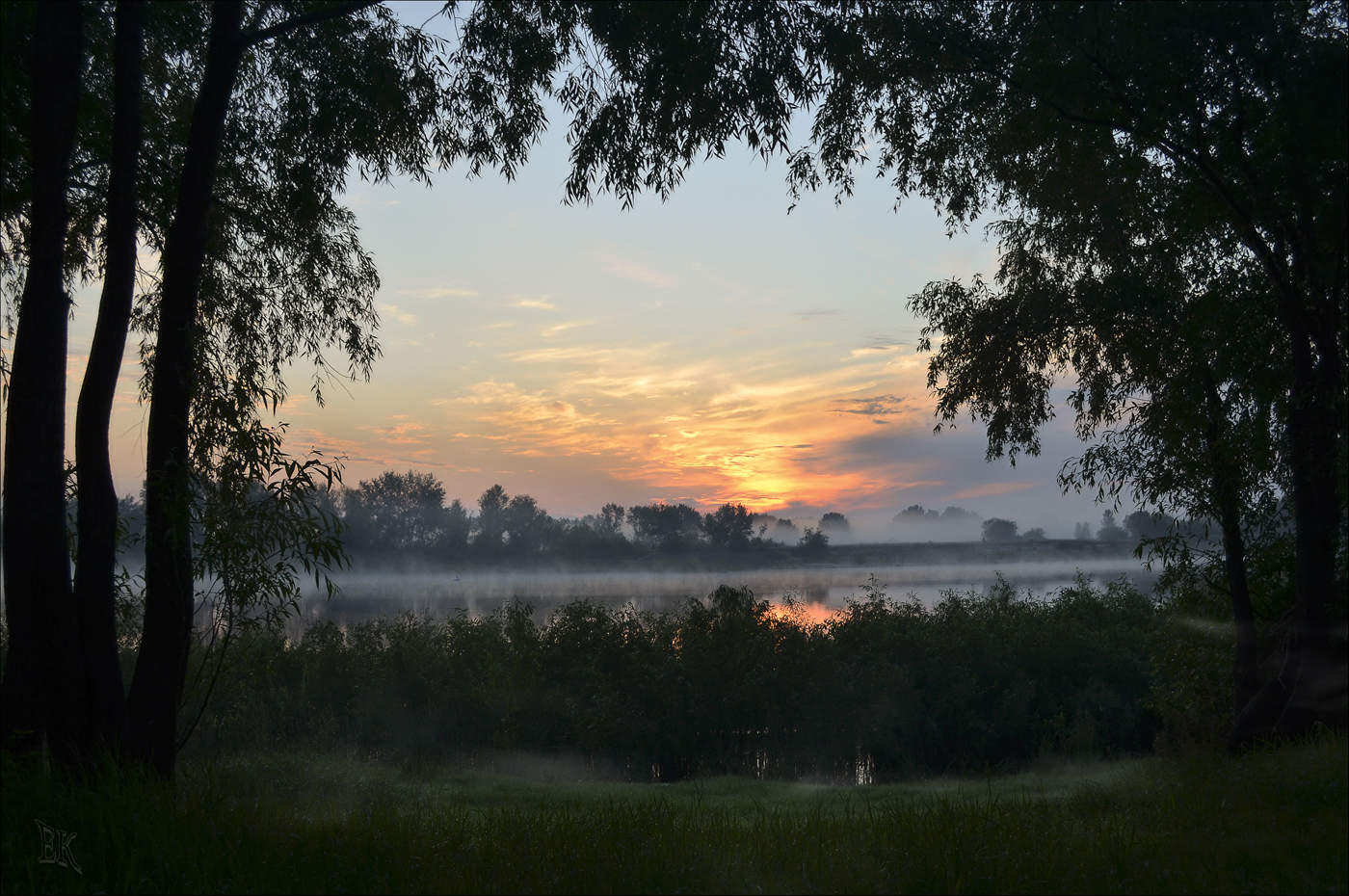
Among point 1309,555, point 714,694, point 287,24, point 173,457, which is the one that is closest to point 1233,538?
point 1309,555

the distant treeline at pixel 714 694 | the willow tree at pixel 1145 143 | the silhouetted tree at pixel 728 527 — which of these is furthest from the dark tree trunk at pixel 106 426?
the silhouetted tree at pixel 728 527

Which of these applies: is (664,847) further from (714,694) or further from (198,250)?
(714,694)

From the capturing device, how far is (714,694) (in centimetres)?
1800

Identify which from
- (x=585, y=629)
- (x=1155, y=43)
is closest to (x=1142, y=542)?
(x=1155, y=43)

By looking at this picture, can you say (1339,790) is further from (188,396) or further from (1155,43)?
(188,396)

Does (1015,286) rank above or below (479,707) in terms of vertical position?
above

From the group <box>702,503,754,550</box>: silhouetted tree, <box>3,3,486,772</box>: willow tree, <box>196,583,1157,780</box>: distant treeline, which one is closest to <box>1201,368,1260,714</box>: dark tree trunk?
<box>196,583,1157,780</box>: distant treeline

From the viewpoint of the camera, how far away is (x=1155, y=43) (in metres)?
8.30

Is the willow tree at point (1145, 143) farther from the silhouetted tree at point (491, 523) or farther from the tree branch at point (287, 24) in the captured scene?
the silhouetted tree at point (491, 523)

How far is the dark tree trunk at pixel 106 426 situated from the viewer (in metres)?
7.51

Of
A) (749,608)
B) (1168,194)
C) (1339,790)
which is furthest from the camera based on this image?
(749,608)

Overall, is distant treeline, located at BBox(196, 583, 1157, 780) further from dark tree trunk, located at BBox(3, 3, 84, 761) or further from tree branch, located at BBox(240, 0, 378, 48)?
tree branch, located at BBox(240, 0, 378, 48)

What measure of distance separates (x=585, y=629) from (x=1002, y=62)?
14053 millimetres

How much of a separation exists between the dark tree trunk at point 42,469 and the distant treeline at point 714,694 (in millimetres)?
9589
